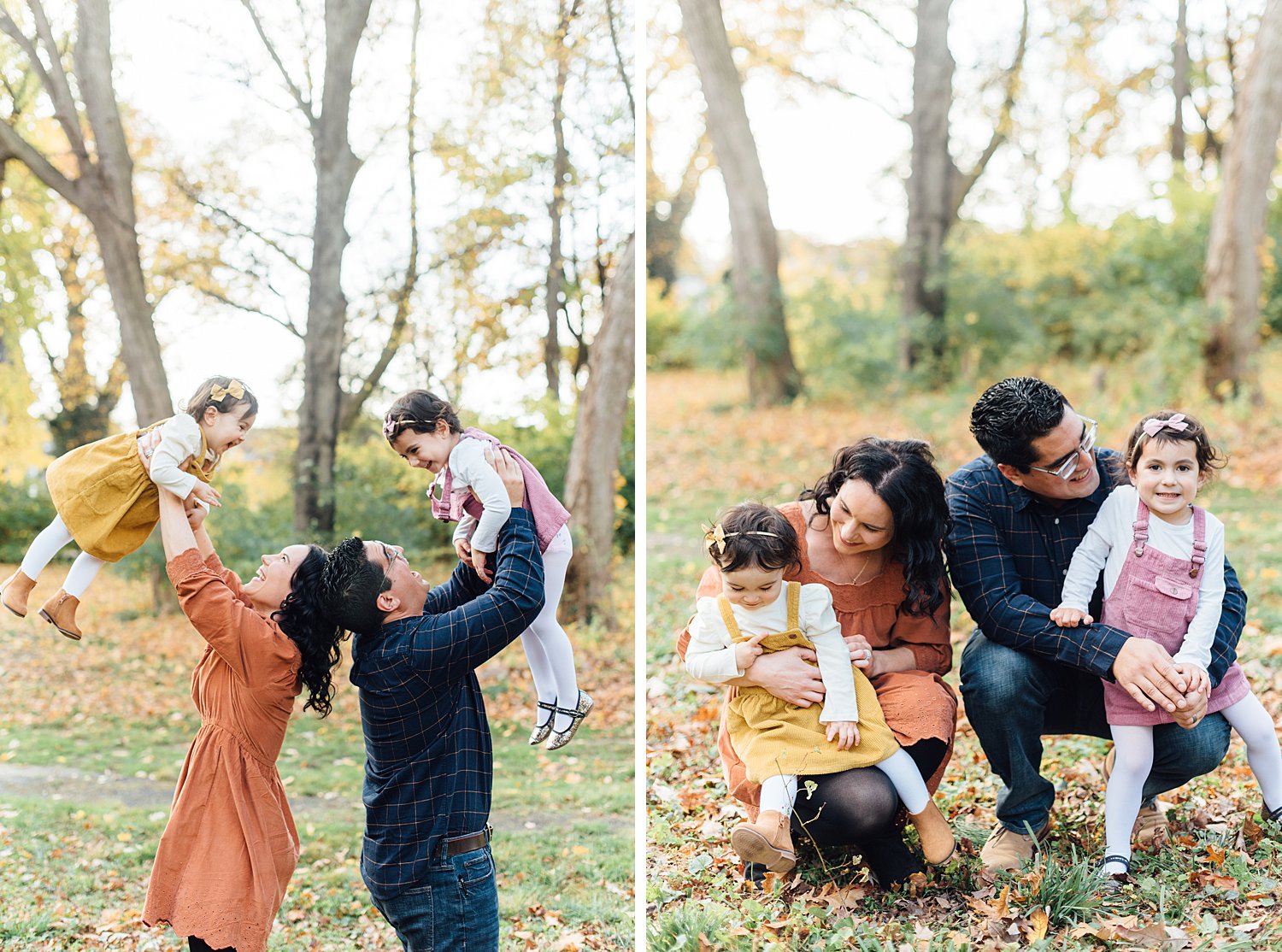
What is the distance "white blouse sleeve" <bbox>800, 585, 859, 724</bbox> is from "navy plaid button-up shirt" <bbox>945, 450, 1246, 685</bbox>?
510 millimetres

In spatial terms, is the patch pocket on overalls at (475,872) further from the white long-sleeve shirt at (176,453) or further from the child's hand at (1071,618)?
the child's hand at (1071,618)

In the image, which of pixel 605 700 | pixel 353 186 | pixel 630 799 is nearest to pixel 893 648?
pixel 630 799

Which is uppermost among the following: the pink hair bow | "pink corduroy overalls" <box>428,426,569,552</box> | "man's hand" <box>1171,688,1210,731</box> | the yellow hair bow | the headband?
the yellow hair bow

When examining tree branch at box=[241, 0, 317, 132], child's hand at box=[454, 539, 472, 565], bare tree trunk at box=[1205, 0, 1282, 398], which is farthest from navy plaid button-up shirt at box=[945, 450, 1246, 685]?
bare tree trunk at box=[1205, 0, 1282, 398]

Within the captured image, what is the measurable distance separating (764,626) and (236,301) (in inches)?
283

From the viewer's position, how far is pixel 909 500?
318 centimetres

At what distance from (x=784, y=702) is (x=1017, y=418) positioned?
1.11 meters

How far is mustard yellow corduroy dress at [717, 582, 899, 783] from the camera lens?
316 cm

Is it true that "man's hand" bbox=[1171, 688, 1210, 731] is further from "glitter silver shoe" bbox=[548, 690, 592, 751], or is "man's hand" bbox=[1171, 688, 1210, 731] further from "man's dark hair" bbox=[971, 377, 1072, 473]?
"glitter silver shoe" bbox=[548, 690, 592, 751]

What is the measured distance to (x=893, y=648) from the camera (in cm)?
345

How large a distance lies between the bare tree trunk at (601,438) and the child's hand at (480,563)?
5.06m

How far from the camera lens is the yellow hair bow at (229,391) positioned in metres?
3.10

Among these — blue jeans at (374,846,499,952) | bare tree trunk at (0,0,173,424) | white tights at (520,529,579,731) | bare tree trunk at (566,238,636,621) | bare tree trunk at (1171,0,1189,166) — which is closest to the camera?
blue jeans at (374,846,499,952)

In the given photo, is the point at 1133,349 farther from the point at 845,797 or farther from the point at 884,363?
the point at 845,797
